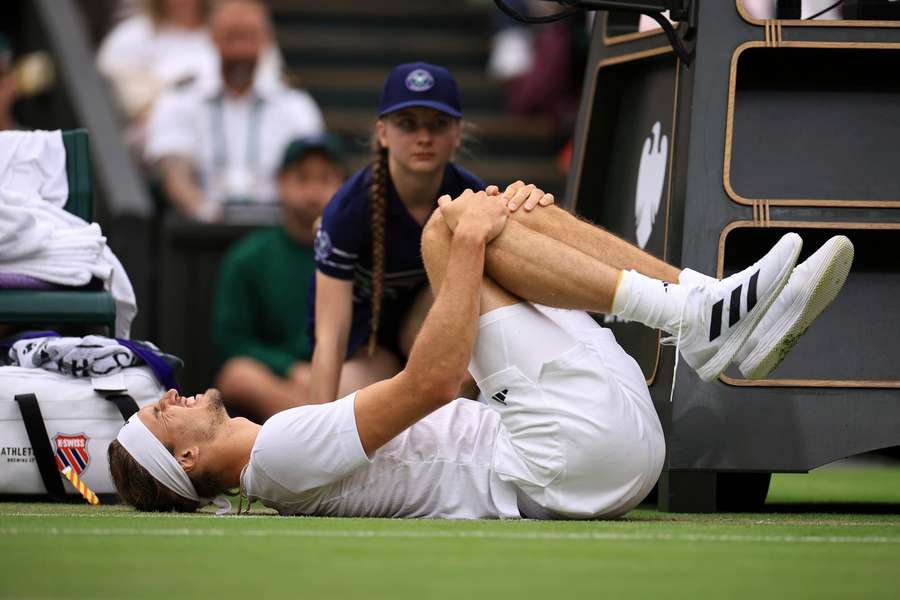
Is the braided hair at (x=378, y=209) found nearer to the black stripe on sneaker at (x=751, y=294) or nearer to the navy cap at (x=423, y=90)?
the navy cap at (x=423, y=90)

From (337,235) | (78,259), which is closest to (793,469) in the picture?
(337,235)

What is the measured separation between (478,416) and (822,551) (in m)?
1.22

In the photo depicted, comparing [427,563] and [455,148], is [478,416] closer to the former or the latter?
[427,563]

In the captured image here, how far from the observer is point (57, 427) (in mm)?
5812

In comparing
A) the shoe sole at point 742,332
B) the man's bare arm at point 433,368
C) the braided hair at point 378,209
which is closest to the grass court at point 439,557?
the man's bare arm at point 433,368

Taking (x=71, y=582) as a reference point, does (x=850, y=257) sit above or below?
above

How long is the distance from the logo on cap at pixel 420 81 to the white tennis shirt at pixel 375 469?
1.72 m

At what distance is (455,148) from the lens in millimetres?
6594

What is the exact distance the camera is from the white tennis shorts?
468cm

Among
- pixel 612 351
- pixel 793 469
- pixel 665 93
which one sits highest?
pixel 665 93

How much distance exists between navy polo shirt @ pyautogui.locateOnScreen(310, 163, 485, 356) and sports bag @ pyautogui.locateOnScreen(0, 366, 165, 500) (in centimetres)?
90

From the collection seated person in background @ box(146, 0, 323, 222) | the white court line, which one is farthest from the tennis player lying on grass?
seated person in background @ box(146, 0, 323, 222)

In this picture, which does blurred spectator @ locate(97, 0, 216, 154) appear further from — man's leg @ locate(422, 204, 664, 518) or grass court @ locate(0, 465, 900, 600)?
man's leg @ locate(422, 204, 664, 518)

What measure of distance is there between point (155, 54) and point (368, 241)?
5.38 meters
